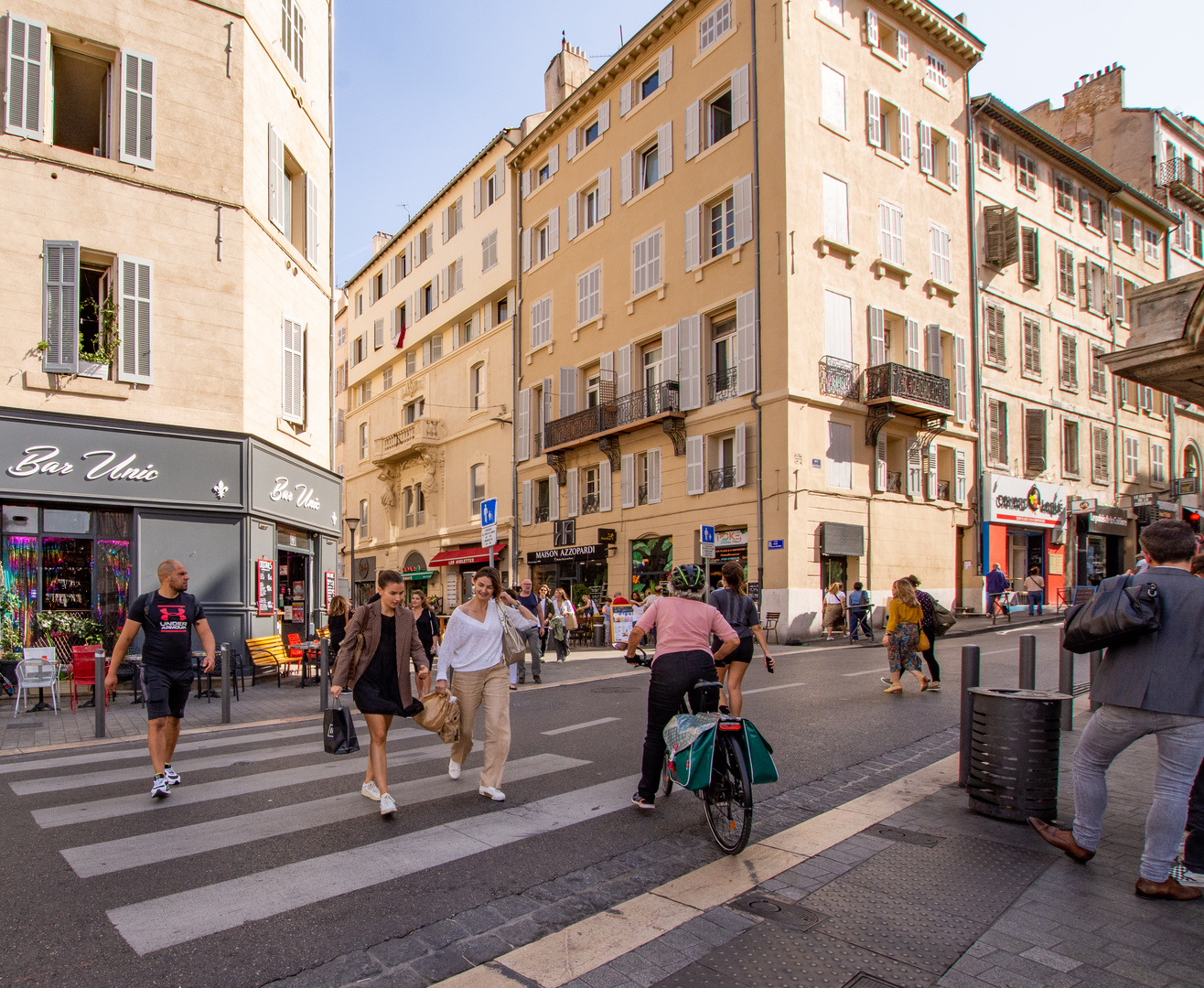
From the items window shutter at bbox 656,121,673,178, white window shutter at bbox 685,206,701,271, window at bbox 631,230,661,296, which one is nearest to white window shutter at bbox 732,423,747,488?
white window shutter at bbox 685,206,701,271

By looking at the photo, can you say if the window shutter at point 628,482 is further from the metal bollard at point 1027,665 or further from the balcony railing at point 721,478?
the metal bollard at point 1027,665

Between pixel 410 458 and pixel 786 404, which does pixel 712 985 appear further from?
pixel 410 458

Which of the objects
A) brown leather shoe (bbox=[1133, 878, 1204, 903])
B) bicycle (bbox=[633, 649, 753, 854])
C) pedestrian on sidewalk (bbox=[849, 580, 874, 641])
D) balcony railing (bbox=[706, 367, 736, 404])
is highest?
balcony railing (bbox=[706, 367, 736, 404])

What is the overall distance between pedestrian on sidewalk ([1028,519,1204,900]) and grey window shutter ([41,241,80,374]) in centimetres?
1457

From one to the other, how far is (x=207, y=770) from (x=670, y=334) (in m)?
20.5

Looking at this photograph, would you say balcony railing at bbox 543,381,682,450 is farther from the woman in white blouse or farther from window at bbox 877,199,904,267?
the woman in white blouse

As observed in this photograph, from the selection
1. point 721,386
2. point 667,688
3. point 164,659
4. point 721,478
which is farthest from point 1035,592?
point 164,659

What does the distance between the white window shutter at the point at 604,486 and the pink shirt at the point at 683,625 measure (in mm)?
21955

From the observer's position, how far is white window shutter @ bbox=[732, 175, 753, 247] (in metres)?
23.5

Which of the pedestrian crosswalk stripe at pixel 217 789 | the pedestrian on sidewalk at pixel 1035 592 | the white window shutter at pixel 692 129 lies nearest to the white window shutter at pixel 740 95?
the white window shutter at pixel 692 129

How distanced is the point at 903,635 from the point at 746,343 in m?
13.6

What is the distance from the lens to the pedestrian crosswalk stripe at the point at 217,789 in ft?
19.1

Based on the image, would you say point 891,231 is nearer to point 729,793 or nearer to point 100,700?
point 100,700

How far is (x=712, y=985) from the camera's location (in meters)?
3.27
